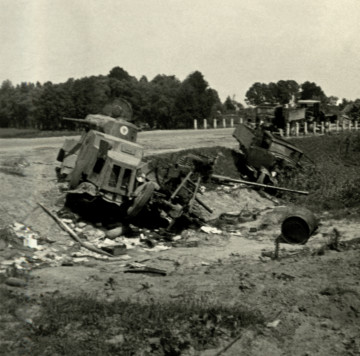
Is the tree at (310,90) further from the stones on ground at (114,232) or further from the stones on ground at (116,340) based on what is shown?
the stones on ground at (116,340)

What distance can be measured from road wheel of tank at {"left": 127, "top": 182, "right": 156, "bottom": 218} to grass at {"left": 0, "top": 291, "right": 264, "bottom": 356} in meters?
5.43

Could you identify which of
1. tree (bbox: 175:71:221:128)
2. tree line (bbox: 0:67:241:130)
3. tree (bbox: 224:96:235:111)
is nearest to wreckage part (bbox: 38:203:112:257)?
tree line (bbox: 0:67:241:130)

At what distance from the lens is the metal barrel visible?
13.7 m

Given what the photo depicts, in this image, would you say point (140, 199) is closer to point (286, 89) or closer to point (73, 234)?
point (73, 234)

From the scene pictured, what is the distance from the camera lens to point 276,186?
21391 mm

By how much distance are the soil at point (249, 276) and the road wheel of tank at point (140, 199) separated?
120 centimetres

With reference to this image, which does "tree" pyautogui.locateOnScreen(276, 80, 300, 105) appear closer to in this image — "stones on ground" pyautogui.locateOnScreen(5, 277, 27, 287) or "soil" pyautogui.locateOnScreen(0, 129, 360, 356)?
"soil" pyautogui.locateOnScreen(0, 129, 360, 356)

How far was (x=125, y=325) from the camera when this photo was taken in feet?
24.8

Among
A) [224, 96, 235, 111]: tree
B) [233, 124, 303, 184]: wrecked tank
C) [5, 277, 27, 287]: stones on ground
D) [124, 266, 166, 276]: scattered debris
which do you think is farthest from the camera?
[224, 96, 235, 111]: tree

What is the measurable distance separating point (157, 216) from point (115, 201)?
6.92 ft

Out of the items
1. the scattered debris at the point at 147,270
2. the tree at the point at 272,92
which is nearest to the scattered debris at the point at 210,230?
the scattered debris at the point at 147,270

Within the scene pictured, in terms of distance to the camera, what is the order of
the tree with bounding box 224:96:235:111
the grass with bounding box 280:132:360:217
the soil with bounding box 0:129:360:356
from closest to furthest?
the soil with bounding box 0:129:360:356 → the grass with bounding box 280:132:360:217 → the tree with bounding box 224:96:235:111

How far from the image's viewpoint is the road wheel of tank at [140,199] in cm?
1388

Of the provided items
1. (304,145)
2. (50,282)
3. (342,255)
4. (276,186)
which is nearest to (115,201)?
(50,282)
